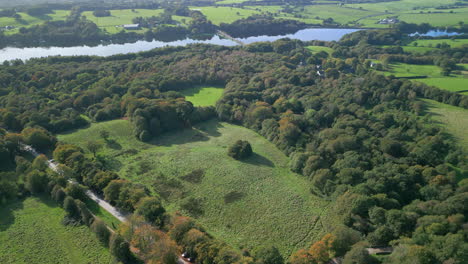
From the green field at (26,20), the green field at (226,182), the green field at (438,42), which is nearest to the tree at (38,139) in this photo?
the green field at (226,182)

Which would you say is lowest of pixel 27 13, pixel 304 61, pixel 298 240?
pixel 298 240

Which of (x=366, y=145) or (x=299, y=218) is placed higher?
(x=366, y=145)

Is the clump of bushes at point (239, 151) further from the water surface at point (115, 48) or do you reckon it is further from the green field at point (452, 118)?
the water surface at point (115, 48)

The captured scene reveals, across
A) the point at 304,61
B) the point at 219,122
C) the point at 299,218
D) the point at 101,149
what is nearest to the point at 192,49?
the point at 304,61

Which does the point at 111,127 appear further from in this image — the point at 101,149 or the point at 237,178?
the point at 237,178

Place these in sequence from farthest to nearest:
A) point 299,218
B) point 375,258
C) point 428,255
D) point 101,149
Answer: point 101,149, point 299,218, point 375,258, point 428,255

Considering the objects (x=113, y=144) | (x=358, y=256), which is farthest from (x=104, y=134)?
(x=358, y=256)

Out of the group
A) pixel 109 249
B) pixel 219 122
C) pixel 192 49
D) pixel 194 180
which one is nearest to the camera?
pixel 109 249
